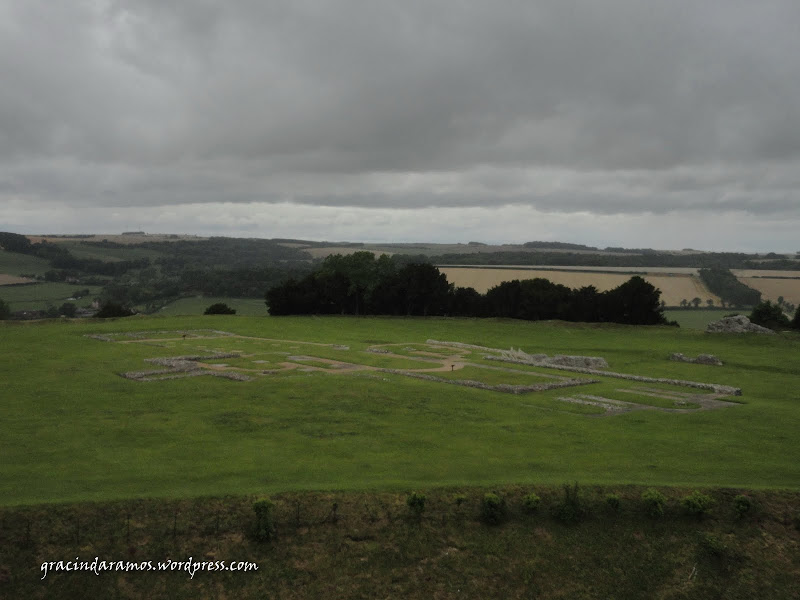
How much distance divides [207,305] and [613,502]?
96119mm

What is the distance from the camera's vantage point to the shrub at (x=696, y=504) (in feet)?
60.2

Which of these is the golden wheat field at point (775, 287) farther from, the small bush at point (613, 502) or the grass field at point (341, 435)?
the small bush at point (613, 502)

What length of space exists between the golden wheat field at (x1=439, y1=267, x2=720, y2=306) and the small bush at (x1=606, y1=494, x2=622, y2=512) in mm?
90781

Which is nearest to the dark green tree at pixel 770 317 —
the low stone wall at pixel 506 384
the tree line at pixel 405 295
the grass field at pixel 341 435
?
the tree line at pixel 405 295

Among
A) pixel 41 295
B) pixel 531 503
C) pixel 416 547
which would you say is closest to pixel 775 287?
pixel 531 503

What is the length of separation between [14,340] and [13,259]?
116655mm

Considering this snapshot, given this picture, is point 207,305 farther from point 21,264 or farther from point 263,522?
point 263,522

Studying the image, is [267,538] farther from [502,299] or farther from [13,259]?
[13,259]

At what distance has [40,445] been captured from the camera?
72.1ft

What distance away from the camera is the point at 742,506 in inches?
728

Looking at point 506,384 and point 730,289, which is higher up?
point 730,289

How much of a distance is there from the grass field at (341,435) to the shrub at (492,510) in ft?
4.26

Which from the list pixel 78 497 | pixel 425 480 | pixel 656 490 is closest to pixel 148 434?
pixel 78 497

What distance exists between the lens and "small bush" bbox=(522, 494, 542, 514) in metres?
18.4
